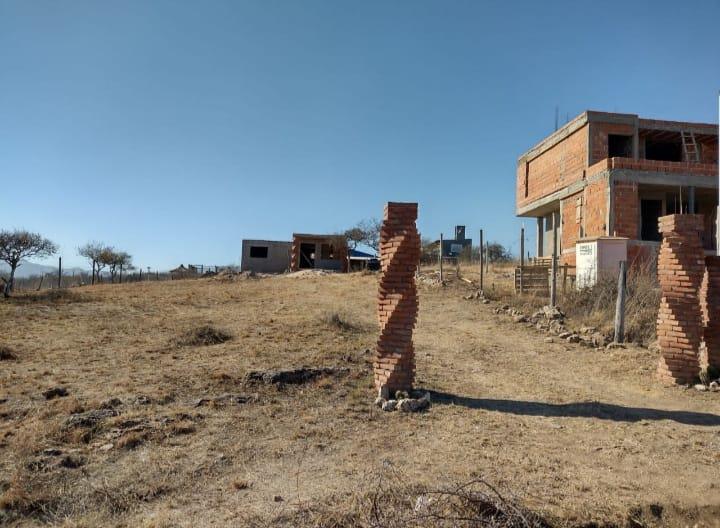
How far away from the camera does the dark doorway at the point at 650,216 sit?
1977cm

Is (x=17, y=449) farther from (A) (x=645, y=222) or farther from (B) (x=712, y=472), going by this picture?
(A) (x=645, y=222)

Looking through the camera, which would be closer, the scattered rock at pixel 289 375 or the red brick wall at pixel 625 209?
the scattered rock at pixel 289 375

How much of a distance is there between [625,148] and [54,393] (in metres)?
21.4

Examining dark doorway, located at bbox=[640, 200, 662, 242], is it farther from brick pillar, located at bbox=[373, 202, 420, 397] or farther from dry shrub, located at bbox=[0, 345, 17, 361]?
dry shrub, located at bbox=[0, 345, 17, 361]

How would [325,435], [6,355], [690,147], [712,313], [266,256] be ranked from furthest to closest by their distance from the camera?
[266,256]
[690,147]
[6,355]
[712,313]
[325,435]

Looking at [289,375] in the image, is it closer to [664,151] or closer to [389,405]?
[389,405]

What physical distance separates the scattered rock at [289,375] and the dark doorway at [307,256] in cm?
2624

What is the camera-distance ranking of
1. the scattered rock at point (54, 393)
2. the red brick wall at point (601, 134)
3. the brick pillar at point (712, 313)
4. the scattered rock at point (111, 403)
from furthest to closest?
the red brick wall at point (601, 134)
the brick pillar at point (712, 313)
the scattered rock at point (54, 393)
the scattered rock at point (111, 403)

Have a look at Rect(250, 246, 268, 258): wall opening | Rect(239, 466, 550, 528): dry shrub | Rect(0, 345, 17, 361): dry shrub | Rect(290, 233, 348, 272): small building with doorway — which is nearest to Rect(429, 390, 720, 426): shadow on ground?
Rect(239, 466, 550, 528): dry shrub

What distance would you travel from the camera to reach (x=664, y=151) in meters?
22.3

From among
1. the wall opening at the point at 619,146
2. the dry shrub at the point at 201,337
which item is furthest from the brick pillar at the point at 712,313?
the wall opening at the point at 619,146

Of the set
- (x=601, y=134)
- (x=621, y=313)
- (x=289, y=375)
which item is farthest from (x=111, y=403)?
(x=601, y=134)

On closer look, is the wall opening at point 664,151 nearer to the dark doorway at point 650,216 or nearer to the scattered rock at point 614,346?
the dark doorway at point 650,216

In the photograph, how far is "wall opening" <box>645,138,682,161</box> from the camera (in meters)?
21.8
